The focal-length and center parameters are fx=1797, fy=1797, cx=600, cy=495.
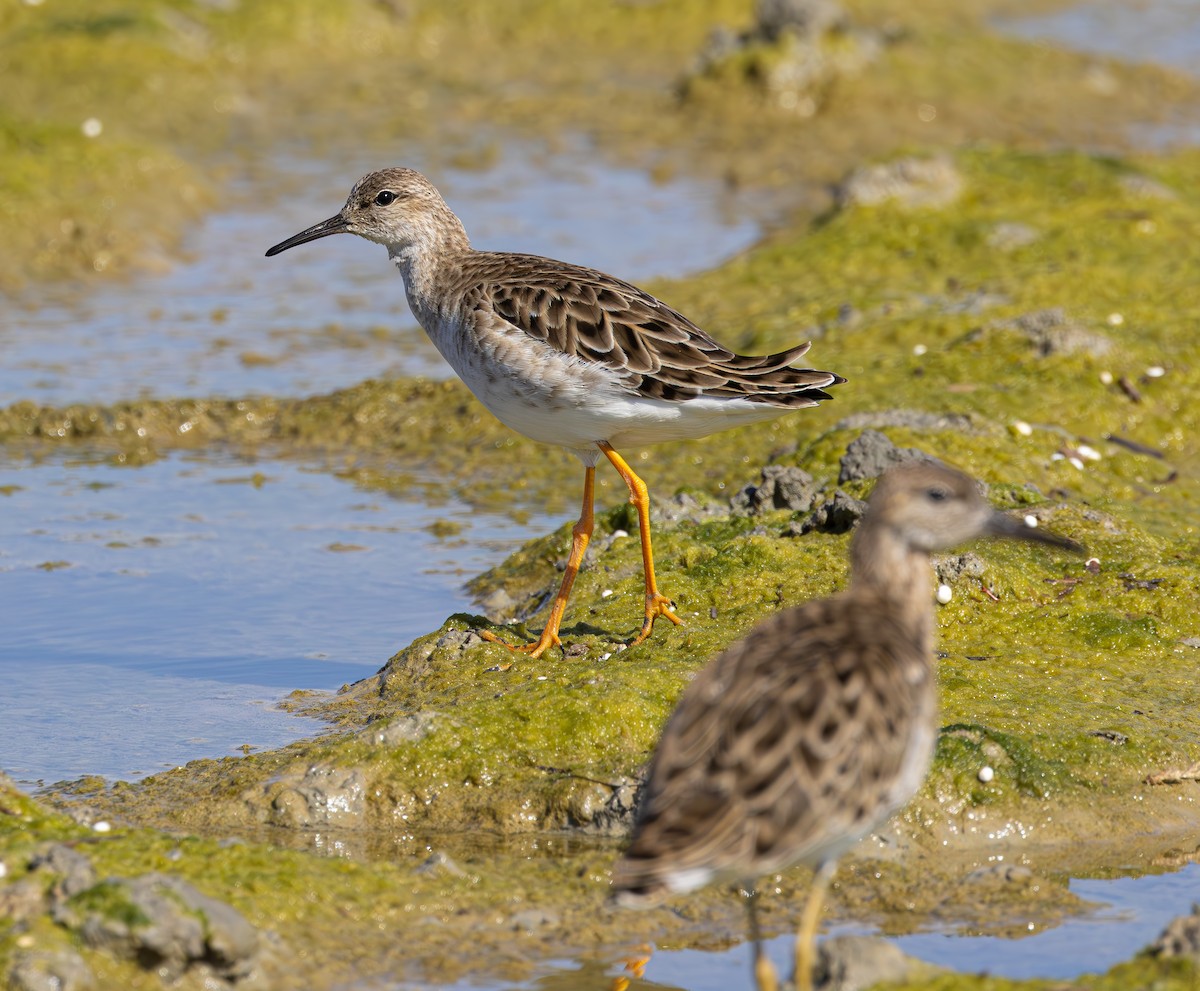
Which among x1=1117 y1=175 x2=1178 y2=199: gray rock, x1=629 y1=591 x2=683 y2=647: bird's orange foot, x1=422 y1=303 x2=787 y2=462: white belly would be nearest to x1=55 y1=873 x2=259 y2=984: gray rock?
x1=629 y1=591 x2=683 y2=647: bird's orange foot

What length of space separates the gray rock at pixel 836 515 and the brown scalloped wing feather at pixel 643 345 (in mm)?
701

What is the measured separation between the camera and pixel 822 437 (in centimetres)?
1067

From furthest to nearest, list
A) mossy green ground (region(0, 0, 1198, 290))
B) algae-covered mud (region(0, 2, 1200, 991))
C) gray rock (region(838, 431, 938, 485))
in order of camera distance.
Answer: mossy green ground (region(0, 0, 1198, 290)) < gray rock (region(838, 431, 938, 485)) < algae-covered mud (region(0, 2, 1200, 991))

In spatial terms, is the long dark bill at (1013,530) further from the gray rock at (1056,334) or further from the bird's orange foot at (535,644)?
the gray rock at (1056,334)

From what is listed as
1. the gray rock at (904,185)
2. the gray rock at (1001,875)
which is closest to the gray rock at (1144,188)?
the gray rock at (904,185)

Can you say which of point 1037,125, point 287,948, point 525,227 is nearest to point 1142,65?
point 1037,125

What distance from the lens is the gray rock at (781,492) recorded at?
9633 mm

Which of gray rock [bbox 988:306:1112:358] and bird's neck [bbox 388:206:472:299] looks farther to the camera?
gray rock [bbox 988:306:1112:358]

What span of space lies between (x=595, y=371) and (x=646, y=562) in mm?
916

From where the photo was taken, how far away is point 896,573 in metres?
5.93

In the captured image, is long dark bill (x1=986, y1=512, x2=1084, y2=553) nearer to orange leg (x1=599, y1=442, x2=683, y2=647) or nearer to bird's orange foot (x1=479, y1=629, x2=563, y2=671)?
orange leg (x1=599, y1=442, x2=683, y2=647)

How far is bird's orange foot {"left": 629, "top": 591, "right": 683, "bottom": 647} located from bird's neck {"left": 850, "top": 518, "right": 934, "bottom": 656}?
2.37 m

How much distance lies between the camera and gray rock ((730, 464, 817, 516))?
9.63 metres

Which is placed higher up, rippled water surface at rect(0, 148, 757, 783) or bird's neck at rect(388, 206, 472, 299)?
bird's neck at rect(388, 206, 472, 299)
